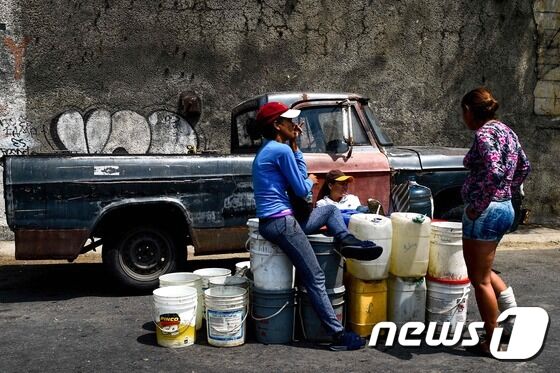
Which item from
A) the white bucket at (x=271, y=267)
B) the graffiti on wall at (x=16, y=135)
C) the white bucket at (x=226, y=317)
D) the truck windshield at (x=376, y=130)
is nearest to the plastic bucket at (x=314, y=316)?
the white bucket at (x=271, y=267)

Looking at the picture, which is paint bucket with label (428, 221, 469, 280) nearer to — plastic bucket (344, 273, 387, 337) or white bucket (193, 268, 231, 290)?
plastic bucket (344, 273, 387, 337)

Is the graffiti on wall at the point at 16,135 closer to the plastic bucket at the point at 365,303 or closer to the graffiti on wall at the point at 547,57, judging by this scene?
the plastic bucket at the point at 365,303

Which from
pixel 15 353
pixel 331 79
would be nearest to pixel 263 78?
pixel 331 79

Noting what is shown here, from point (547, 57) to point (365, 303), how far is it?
8.35m

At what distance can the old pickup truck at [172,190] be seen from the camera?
576cm

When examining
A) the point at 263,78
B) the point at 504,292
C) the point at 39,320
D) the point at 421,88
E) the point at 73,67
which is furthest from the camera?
the point at 421,88

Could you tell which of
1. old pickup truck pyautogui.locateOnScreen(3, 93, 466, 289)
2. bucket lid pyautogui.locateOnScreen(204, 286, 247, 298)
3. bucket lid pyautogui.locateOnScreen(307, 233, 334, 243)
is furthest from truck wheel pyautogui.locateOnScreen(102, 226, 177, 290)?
bucket lid pyautogui.locateOnScreen(307, 233, 334, 243)

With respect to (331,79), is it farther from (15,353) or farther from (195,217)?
(15,353)

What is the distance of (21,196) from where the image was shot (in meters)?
5.70

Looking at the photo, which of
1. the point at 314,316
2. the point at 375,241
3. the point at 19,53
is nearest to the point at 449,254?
the point at 375,241

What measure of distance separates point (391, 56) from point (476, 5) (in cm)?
198

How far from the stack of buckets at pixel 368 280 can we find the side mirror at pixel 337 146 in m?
1.65

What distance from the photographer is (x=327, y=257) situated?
4.66m

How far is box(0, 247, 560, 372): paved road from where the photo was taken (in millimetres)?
4305
